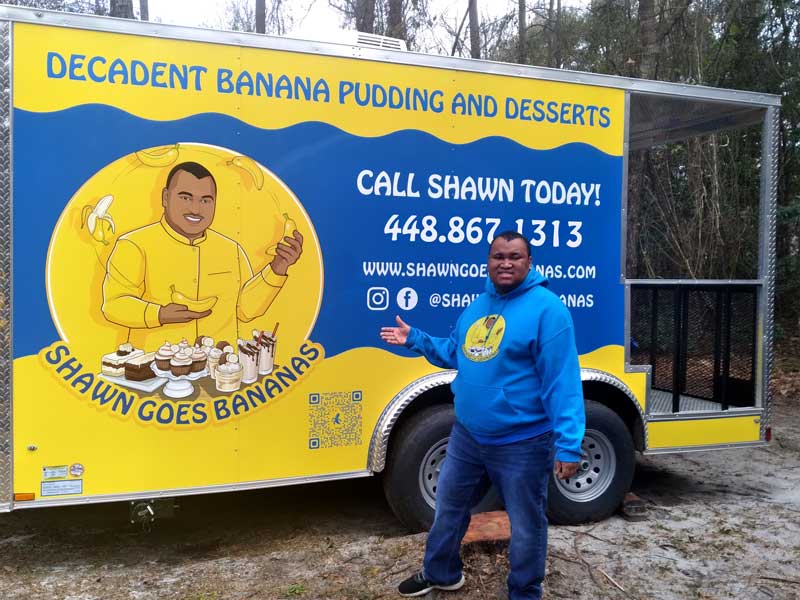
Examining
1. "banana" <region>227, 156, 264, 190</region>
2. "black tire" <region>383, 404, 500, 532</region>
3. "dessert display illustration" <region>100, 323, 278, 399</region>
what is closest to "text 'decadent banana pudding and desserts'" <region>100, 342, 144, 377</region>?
"dessert display illustration" <region>100, 323, 278, 399</region>

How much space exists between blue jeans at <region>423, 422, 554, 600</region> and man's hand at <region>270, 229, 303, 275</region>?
139 cm

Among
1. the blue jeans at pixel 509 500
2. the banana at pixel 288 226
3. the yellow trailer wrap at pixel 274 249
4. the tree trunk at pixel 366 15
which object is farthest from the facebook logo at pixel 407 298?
the tree trunk at pixel 366 15

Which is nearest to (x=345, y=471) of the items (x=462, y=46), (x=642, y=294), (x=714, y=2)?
(x=642, y=294)

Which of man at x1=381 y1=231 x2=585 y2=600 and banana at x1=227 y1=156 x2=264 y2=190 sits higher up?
banana at x1=227 y1=156 x2=264 y2=190

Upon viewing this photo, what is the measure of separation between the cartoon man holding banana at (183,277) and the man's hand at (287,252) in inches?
0.9

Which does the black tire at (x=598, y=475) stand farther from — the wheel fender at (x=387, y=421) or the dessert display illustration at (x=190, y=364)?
the dessert display illustration at (x=190, y=364)

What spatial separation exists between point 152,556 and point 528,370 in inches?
105

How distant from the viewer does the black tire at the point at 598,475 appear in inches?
180

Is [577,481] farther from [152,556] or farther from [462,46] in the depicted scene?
[462,46]

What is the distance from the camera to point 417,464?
4258 millimetres

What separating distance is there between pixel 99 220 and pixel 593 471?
11.1 feet

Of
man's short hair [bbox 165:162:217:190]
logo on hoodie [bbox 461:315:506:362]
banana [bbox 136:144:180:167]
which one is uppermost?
banana [bbox 136:144:180:167]

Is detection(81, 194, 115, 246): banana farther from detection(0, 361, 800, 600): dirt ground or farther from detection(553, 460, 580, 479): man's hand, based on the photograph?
detection(553, 460, 580, 479): man's hand

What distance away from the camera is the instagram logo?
415cm
